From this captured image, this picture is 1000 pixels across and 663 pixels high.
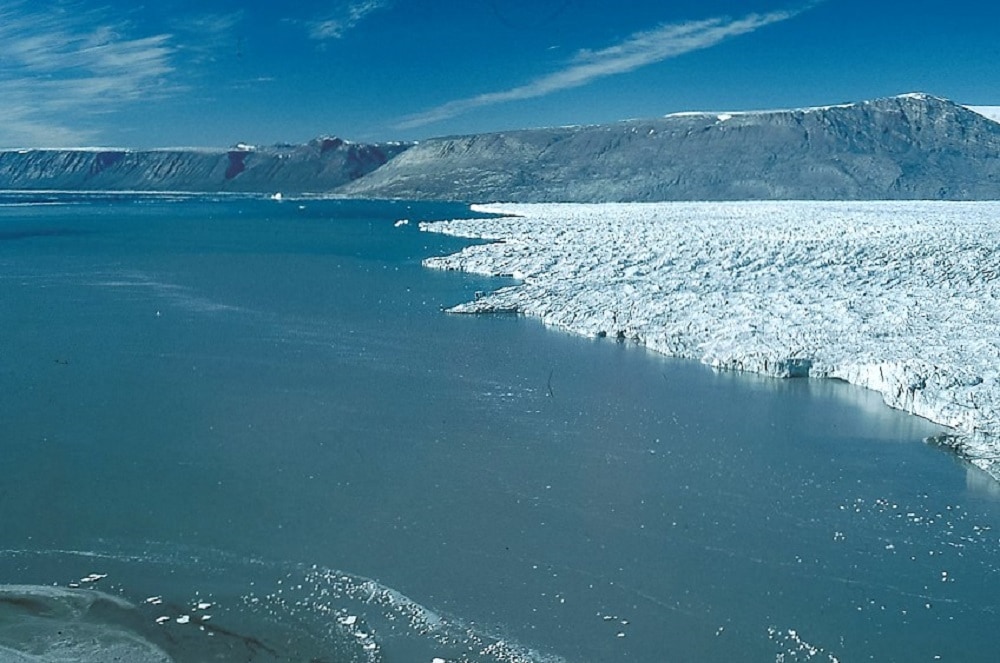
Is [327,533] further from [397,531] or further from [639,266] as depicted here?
[639,266]

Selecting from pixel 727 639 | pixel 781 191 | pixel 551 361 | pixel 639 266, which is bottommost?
pixel 727 639

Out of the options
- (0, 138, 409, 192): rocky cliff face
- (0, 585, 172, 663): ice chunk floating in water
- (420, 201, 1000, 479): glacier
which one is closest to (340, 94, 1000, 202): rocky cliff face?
(0, 138, 409, 192): rocky cliff face

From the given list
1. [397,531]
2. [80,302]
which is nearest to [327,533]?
[397,531]

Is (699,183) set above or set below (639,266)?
above

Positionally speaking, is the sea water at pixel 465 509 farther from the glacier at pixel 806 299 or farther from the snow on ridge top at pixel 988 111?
the snow on ridge top at pixel 988 111

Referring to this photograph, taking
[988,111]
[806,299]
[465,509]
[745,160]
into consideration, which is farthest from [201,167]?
[465,509]

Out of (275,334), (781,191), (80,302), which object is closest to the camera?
(275,334)

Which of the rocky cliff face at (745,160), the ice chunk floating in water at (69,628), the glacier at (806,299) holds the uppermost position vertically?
the rocky cliff face at (745,160)

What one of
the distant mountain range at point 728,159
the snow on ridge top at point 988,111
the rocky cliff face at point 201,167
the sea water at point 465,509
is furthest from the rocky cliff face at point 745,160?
the sea water at point 465,509
